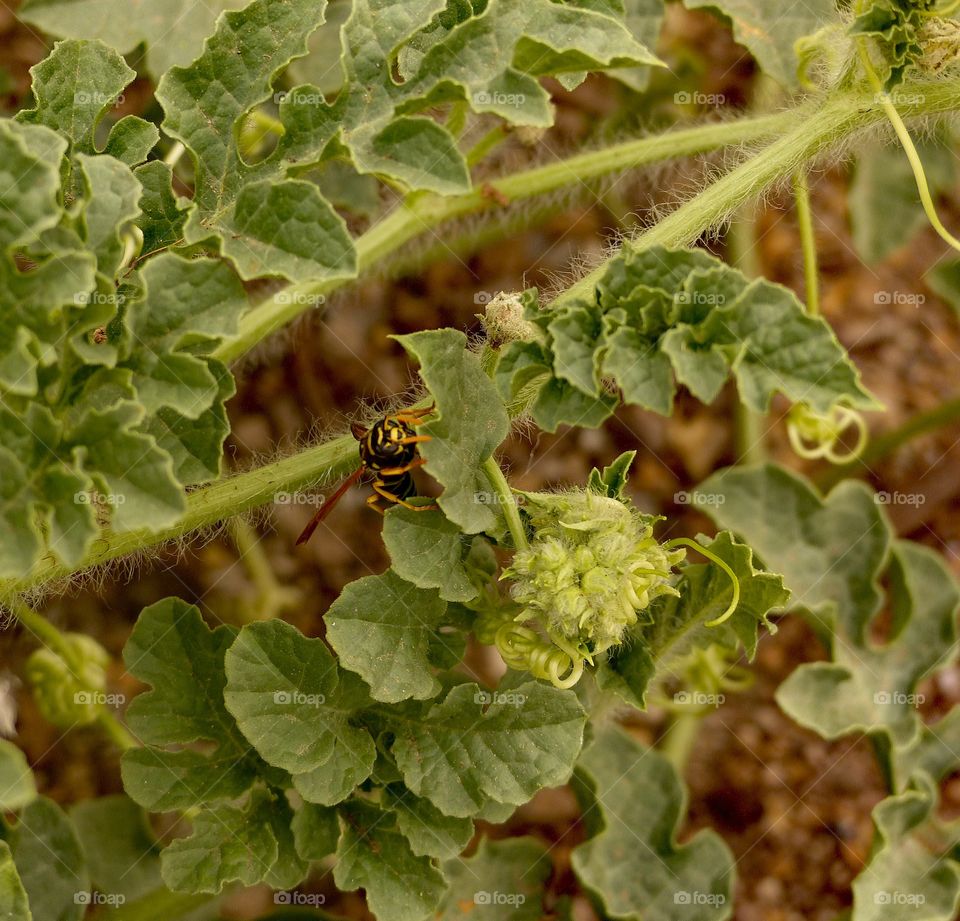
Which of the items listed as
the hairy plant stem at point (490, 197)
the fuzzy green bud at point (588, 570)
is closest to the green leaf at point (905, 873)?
the fuzzy green bud at point (588, 570)

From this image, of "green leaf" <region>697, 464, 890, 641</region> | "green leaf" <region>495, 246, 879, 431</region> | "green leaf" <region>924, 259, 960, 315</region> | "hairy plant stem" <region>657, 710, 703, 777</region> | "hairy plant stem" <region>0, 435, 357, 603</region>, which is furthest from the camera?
"green leaf" <region>924, 259, 960, 315</region>

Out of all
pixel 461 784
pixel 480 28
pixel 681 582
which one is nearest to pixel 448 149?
pixel 480 28

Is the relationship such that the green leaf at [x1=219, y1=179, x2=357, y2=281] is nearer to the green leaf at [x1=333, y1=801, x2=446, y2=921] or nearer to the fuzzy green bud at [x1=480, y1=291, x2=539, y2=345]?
the fuzzy green bud at [x1=480, y1=291, x2=539, y2=345]

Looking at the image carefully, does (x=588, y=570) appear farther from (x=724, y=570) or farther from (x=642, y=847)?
(x=642, y=847)

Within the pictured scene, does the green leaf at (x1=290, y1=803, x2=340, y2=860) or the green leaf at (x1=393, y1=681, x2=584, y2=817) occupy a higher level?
the green leaf at (x1=393, y1=681, x2=584, y2=817)

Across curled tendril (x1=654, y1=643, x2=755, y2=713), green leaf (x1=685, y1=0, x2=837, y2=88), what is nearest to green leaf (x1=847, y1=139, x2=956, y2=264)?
green leaf (x1=685, y1=0, x2=837, y2=88)

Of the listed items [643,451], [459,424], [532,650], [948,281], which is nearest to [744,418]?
[643,451]

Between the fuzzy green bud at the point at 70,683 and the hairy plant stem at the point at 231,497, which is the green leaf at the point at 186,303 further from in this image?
the fuzzy green bud at the point at 70,683
